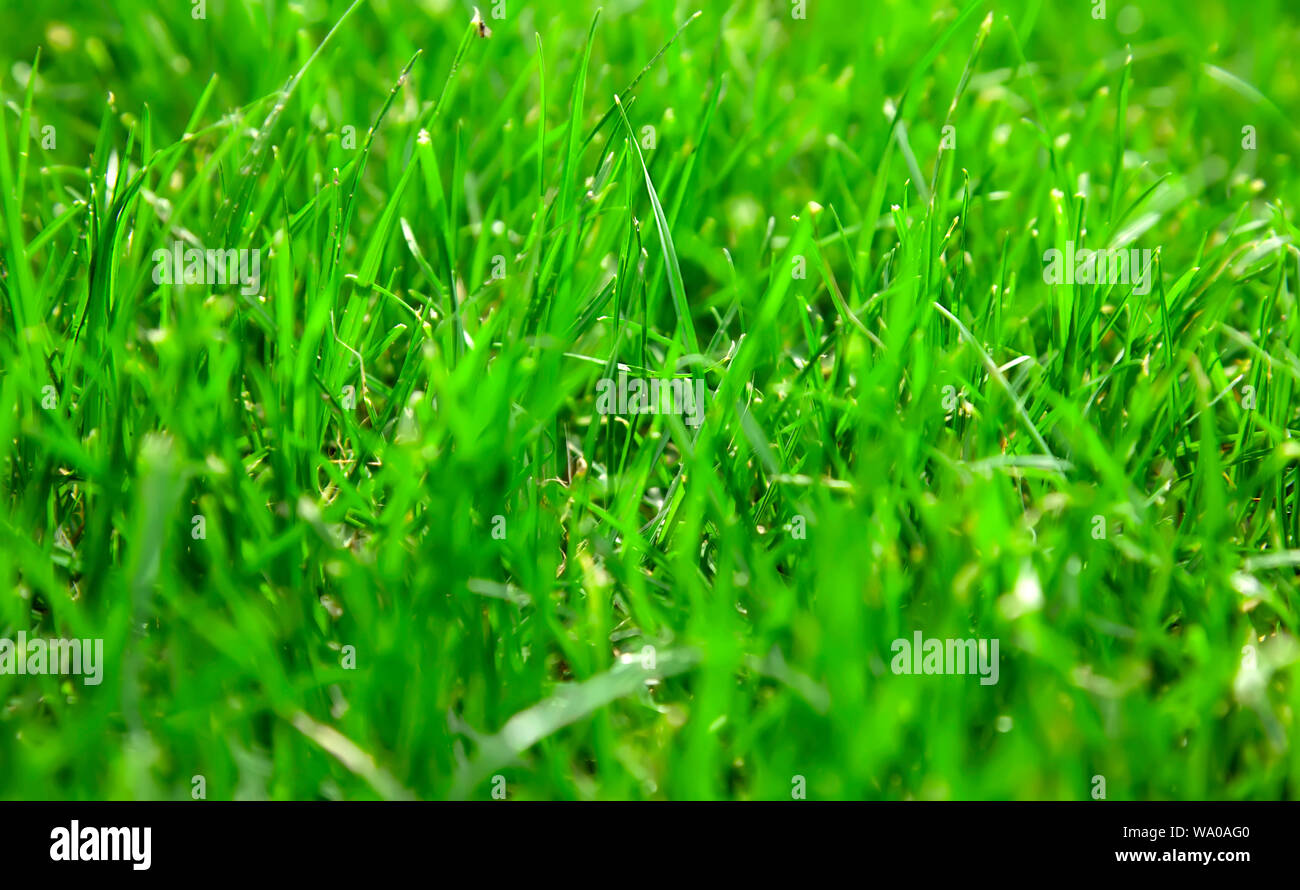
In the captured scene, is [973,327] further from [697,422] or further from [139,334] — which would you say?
[139,334]

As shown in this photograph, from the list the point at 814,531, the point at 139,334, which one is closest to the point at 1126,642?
the point at 814,531

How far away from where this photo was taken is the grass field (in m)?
1.39

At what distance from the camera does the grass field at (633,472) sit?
139cm

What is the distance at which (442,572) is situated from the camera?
1457 mm

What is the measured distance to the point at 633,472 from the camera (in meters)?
1.73
